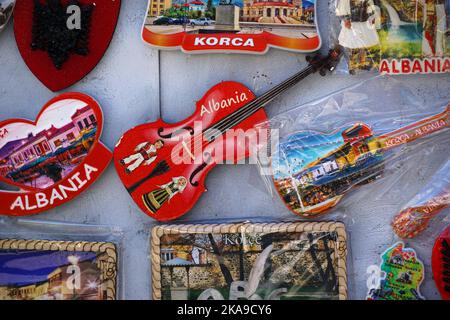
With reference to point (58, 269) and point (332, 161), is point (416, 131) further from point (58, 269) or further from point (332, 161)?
point (58, 269)

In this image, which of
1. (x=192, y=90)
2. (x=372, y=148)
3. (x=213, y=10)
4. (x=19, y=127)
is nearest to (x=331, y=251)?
(x=372, y=148)

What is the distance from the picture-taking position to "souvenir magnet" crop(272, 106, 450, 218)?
7.22ft

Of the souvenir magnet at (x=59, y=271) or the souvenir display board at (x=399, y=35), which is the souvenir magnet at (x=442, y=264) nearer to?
the souvenir display board at (x=399, y=35)

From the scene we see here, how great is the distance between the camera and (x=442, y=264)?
2191mm

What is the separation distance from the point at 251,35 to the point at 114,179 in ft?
2.27

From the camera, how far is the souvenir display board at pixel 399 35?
222 cm

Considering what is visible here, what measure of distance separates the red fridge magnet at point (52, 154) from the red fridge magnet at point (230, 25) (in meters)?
0.36

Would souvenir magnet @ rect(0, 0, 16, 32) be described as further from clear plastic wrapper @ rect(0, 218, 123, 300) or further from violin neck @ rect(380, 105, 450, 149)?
violin neck @ rect(380, 105, 450, 149)

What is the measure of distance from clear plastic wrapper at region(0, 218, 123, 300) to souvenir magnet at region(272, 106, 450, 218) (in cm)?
65

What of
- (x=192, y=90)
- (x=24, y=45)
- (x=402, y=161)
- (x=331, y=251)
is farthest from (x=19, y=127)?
(x=402, y=161)
